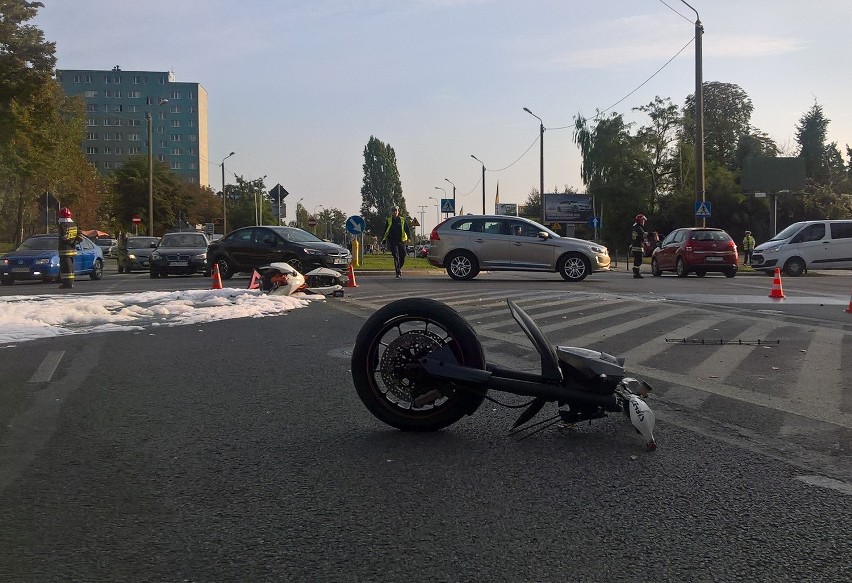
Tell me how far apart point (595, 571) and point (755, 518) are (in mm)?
961

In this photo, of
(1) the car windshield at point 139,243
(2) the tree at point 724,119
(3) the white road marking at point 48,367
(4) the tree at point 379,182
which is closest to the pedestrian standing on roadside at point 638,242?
(1) the car windshield at point 139,243

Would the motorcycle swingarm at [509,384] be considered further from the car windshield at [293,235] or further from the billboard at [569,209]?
the billboard at [569,209]

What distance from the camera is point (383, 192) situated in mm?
124938

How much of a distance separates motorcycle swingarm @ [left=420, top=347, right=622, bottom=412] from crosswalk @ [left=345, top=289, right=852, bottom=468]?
1266 mm

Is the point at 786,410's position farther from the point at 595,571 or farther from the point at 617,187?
the point at 617,187

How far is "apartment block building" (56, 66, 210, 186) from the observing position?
13750 centimetres

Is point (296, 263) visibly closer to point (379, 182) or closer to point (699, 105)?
point (699, 105)

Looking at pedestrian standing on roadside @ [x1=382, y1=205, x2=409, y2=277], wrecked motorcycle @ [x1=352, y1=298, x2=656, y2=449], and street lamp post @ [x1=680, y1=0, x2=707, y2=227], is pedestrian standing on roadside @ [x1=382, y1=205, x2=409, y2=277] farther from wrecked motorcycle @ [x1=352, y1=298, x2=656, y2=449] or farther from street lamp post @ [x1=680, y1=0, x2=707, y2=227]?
wrecked motorcycle @ [x1=352, y1=298, x2=656, y2=449]

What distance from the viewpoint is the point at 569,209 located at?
68.3m

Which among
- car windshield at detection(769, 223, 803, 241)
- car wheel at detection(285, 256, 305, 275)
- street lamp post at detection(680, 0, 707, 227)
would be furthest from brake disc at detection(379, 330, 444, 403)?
street lamp post at detection(680, 0, 707, 227)

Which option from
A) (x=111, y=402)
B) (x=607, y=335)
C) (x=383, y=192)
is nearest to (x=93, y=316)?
(x=111, y=402)

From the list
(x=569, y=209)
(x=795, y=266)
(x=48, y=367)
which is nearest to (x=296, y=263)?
(x=48, y=367)

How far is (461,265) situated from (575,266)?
9.67ft

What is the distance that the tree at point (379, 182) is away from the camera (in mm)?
124500
